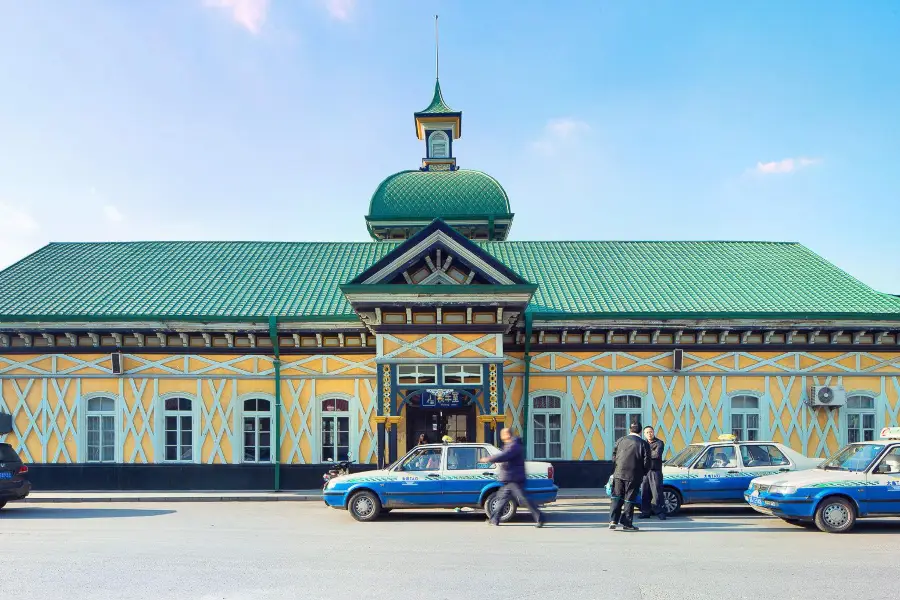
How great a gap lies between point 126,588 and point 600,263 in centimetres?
1683

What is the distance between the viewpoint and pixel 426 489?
1309cm

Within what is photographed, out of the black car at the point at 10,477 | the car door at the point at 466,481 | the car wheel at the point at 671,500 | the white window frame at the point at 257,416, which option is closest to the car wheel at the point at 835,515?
the car wheel at the point at 671,500

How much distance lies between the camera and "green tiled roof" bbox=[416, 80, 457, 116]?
95.3 ft

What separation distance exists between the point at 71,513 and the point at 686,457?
38.7ft

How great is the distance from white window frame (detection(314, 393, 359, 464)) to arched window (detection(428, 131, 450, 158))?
44.3 ft

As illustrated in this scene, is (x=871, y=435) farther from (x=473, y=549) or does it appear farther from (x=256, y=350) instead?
(x=256, y=350)

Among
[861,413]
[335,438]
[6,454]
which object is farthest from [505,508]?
[861,413]

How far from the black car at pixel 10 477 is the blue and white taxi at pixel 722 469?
12.2 meters

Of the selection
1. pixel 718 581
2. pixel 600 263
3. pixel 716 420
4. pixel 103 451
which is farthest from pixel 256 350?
pixel 718 581

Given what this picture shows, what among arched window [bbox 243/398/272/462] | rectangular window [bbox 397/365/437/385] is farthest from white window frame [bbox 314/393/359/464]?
rectangular window [bbox 397/365/437/385]

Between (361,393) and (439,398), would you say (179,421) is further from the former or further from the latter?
(439,398)

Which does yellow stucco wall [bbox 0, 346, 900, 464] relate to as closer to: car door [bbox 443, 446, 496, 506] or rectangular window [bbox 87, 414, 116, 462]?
rectangular window [bbox 87, 414, 116, 462]

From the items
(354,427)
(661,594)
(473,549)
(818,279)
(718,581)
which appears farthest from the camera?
(818,279)

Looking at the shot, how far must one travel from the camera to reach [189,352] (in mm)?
18891
